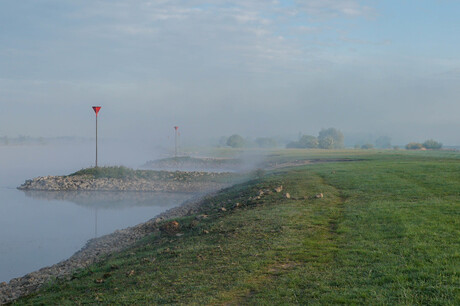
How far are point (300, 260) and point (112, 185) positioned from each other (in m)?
35.2

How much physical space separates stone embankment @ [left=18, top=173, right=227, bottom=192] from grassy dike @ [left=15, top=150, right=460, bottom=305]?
24452mm

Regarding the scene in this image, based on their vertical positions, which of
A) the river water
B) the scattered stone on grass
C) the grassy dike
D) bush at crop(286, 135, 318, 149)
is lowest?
the river water

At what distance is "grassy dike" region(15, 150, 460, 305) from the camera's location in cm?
734

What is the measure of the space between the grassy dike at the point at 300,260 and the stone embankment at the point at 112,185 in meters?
24.5

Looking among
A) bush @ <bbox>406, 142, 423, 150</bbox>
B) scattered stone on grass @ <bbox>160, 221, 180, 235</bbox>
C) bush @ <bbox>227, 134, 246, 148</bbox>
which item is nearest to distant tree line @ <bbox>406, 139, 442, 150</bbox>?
bush @ <bbox>406, 142, 423, 150</bbox>

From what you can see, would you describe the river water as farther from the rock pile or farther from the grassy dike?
the grassy dike

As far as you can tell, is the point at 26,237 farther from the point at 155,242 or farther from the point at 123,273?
the point at 123,273

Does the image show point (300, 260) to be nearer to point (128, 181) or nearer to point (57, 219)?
point (57, 219)

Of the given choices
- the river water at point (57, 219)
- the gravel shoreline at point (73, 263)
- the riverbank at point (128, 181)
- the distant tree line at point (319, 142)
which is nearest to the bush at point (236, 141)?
the distant tree line at point (319, 142)

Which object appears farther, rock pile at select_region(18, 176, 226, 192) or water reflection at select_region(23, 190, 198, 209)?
rock pile at select_region(18, 176, 226, 192)

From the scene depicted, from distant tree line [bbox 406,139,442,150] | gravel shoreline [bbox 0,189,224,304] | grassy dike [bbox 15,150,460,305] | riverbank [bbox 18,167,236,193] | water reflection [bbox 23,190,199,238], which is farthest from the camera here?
distant tree line [bbox 406,139,442,150]

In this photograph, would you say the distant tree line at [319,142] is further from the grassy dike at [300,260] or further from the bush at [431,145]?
the grassy dike at [300,260]

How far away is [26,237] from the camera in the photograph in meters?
20.6

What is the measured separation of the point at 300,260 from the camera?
9.44 m
